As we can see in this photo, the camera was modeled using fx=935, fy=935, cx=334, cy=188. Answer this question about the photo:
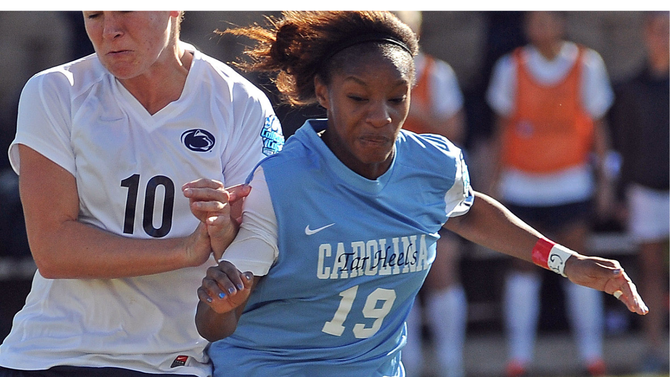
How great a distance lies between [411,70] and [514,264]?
13.2 feet

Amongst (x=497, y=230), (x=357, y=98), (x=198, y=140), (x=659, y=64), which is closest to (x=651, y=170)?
(x=659, y=64)

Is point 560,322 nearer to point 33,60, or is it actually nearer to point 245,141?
point 33,60

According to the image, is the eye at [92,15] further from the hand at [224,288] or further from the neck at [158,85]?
the hand at [224,288]

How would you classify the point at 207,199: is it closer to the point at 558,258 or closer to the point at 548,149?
the point at 558,258

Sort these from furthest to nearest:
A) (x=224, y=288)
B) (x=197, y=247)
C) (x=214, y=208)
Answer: (x=197, y=247), (x=214, y=208), (x=224, y=288)

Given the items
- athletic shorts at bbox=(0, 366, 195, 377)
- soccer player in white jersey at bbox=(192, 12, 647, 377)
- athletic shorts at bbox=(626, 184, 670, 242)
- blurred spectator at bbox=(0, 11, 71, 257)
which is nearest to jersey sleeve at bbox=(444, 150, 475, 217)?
soccer player in white jersey at bbox=(192, 12, 647, 377)

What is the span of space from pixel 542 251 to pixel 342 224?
0.72 metres

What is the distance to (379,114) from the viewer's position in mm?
2512

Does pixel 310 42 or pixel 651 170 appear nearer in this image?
pixel 310 42

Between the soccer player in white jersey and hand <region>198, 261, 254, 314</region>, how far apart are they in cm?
5

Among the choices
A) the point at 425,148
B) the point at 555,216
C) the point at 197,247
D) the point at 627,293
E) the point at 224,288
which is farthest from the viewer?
the point at 555,216

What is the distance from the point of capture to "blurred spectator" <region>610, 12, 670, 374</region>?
6.49 m

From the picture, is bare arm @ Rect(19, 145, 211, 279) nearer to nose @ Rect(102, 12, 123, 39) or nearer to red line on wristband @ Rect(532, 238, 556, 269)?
nose @ Rect(102, 12, 123, 39)

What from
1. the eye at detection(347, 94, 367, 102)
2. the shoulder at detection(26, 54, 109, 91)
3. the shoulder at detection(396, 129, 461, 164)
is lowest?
the shoulder at detection(396, 129, 461, 164)
